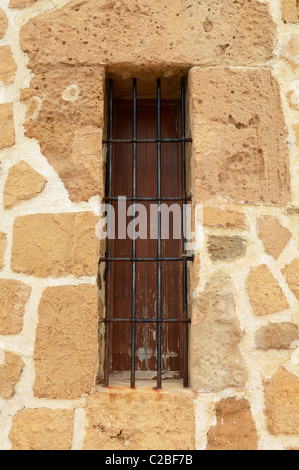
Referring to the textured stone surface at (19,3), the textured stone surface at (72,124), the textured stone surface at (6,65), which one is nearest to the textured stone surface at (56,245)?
the textured stone surface at (72,124)

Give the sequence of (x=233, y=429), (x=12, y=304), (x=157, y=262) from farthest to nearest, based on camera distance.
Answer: (x=157, y=262) → (x=12, y=304) → (x=233, y=429)

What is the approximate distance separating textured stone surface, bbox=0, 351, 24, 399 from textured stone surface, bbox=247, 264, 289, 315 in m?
0.96

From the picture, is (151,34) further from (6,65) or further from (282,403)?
(282,403)

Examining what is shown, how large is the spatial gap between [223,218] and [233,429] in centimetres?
82

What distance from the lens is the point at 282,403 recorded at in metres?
1.71

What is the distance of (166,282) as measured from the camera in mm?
2107

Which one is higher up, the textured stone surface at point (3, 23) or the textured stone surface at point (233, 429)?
the textured stone surface at point (3, 23)

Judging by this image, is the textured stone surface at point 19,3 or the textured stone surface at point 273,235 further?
the textured stone surface at point 19,3

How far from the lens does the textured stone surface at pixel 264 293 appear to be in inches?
69.8

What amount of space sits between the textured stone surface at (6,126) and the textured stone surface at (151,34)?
0.72 feet

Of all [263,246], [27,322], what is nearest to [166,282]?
[263,246]

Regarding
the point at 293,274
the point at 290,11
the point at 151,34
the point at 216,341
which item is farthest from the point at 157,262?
the point at 290,11

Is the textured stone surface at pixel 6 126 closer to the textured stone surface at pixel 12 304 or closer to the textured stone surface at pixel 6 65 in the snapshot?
the textured stone surface at pixel 6 65

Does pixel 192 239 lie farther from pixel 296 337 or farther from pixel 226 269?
pixel 296 337
